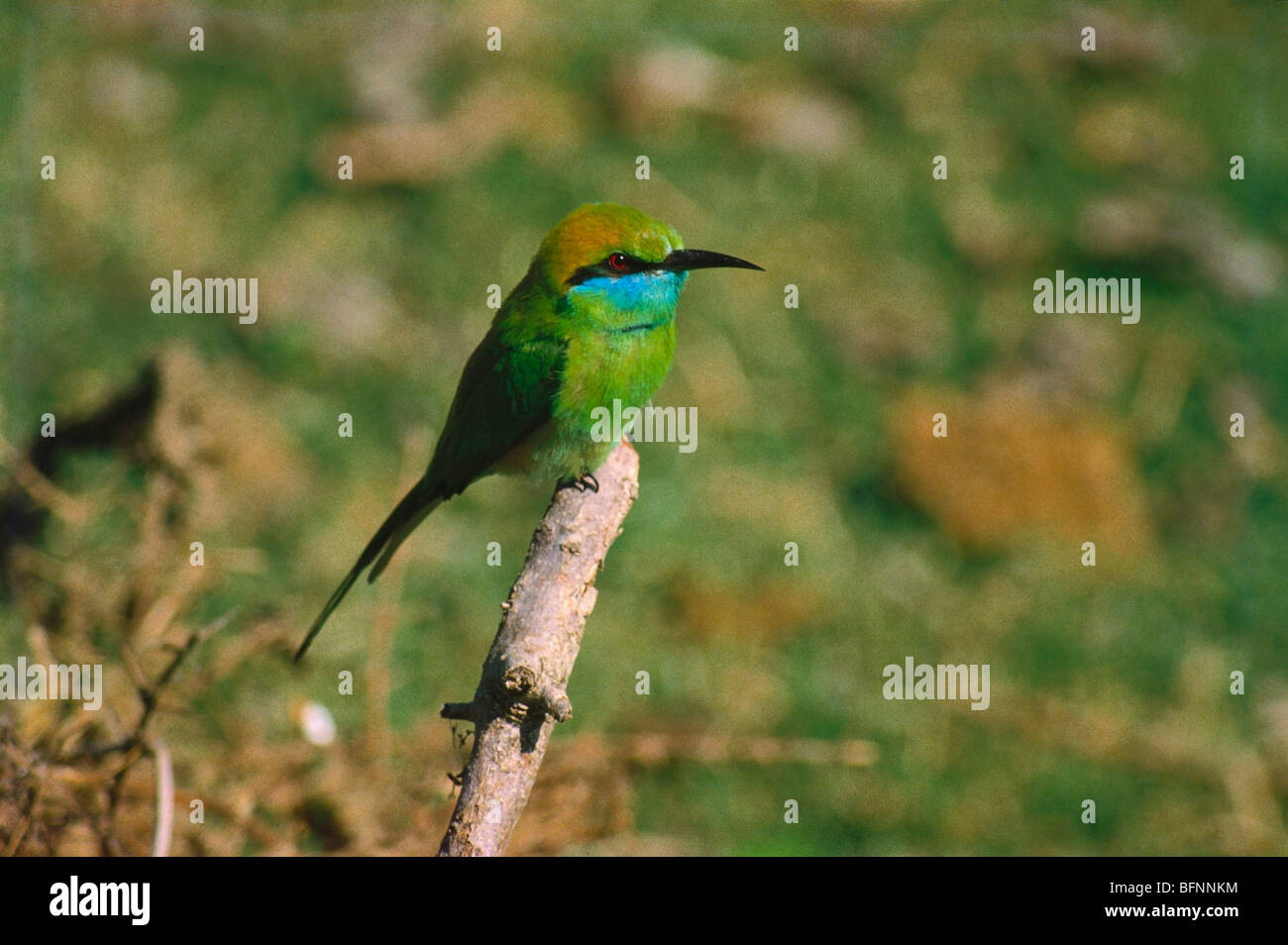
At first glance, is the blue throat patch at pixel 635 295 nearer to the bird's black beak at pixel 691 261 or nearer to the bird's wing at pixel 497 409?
the bird's black beak at pixel 691 261

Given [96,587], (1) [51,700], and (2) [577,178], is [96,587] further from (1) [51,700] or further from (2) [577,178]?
(2) [577,178]

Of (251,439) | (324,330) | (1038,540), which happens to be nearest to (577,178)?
(324,330)

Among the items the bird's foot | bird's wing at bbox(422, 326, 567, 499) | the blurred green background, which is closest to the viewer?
the bird's foot

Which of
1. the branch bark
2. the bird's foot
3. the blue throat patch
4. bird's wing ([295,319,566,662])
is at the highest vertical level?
the blue throat patch

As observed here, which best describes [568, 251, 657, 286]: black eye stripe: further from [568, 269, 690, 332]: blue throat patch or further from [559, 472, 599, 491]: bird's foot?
[559, 472, 599, 491]: bird's foot

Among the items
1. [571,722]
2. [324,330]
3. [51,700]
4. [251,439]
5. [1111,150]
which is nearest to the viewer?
[51,700]

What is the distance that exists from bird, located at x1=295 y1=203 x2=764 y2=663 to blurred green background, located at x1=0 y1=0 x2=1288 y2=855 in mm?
491

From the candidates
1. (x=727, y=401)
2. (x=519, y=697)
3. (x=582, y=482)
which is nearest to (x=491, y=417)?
(x=582, y=482)

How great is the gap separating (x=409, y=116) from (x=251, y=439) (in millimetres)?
2025

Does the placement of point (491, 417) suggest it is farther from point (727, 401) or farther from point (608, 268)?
point (727, 401)

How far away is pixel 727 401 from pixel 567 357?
254cm

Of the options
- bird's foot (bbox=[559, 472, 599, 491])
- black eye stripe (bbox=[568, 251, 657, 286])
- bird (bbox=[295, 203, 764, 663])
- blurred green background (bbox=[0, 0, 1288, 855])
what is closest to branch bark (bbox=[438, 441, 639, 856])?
bird's foot (bbox=[559, 472, 599, 491])

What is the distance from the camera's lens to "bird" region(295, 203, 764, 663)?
3.14 metres

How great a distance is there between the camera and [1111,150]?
7.00 m
